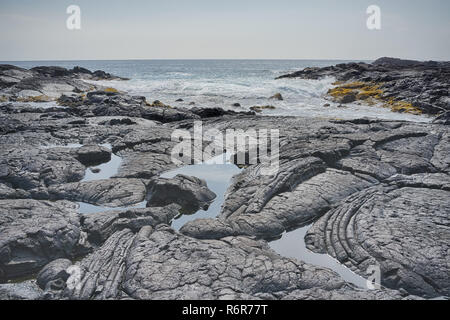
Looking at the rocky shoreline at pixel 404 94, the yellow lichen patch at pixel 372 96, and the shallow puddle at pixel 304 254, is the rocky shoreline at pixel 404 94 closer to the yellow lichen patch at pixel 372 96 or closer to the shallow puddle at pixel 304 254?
the yellow lichen patch at pixel 372 96

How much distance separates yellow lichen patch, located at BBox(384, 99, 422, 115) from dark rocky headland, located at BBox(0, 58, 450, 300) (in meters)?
11.2

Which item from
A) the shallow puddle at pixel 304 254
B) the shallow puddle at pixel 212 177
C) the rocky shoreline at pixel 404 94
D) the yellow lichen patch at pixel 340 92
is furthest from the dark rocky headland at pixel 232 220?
the yellow lichen patch at pixel 340 92

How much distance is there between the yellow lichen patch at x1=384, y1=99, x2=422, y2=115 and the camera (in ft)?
78.9

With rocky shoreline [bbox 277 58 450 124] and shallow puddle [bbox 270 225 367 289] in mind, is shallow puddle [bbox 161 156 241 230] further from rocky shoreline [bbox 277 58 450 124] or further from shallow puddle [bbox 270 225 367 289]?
rocky shoreline [bbox 277 58 450 124]

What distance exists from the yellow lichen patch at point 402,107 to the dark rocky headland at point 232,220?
11172 mm

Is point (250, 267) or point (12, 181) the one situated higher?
point (12, 181)

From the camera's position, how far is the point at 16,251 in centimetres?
626

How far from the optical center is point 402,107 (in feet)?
82.7

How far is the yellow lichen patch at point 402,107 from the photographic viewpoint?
2404cm

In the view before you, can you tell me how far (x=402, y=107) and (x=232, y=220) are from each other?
22.9m
